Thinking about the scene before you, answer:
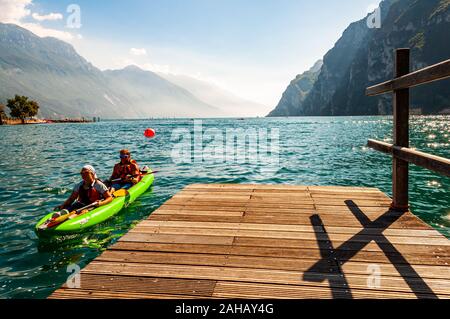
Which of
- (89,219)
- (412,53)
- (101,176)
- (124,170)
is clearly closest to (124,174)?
(124,170)

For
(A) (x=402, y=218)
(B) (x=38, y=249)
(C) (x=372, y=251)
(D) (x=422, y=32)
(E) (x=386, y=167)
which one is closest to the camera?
(C) (x=372, y=251)

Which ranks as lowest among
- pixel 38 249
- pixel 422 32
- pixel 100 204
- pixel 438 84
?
pixel 38 249

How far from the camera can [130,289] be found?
314cm

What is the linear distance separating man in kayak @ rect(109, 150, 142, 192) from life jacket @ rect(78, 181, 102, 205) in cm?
271

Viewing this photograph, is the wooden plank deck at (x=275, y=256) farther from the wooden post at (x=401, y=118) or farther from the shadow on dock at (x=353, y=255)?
the wooden post at (x=401, y=118)

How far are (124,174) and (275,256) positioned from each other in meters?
9.12

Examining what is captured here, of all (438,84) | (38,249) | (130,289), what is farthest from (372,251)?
(438,84)

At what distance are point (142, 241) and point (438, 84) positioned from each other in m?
171

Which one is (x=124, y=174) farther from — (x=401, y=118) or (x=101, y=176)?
(x=401, y=118)

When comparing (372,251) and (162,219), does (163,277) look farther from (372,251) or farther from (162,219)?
(372,251)

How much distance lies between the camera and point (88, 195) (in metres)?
8.48

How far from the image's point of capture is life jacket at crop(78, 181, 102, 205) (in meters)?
8.43

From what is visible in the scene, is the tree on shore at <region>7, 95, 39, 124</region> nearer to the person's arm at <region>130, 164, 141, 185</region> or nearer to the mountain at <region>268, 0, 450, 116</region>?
the person's arm at <region>130, 164, 141, 185</region>

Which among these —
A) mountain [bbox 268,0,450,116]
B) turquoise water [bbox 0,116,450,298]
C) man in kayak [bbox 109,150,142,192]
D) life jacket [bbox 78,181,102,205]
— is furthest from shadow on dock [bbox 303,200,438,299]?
mountain [bbox 268,0,450,116]
